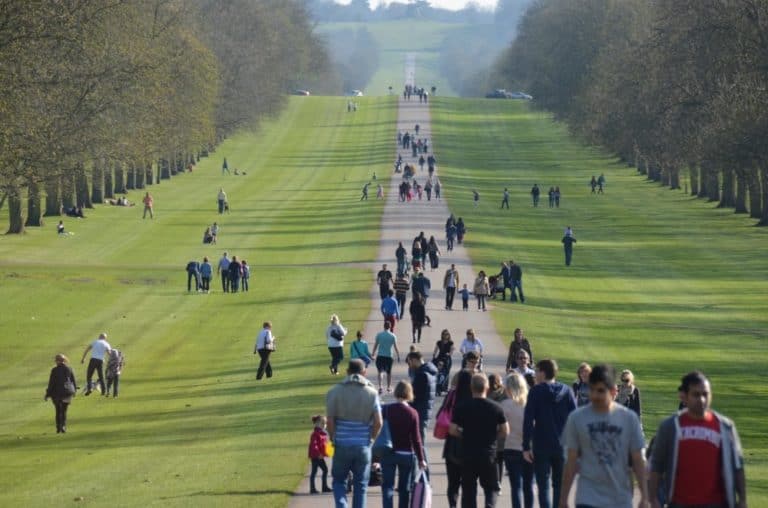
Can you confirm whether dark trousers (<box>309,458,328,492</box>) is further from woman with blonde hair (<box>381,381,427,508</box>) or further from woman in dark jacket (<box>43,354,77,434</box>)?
woman in dark jacket (<box>43,354,77,434</box>)

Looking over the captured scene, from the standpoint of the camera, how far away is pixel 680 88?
208 feet

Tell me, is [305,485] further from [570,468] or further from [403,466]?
[570,468]

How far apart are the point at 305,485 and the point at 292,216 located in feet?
211

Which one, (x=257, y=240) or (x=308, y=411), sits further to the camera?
(x=257, y=240)

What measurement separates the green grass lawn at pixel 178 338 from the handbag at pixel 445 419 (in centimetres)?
369

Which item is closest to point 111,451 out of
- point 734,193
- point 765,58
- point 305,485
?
point 305,485

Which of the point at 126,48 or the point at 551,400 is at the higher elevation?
the point at 126,48

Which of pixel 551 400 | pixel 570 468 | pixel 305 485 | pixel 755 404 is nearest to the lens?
pixel 570 468

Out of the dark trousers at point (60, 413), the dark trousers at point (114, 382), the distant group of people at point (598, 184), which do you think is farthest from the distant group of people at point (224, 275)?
the distant group of people at point (598, 184)

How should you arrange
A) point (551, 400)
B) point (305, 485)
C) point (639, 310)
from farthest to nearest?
1. point (639, 310)
2. point (305, 485)
3. point (551, 400)

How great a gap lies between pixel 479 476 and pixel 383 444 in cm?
114

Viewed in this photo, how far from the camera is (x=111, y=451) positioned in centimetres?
2831

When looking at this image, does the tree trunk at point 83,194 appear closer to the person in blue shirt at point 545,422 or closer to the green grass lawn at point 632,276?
the green grass lawn at point 632,276

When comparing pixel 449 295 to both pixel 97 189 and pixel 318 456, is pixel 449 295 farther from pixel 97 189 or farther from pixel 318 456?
pixel 97 189
